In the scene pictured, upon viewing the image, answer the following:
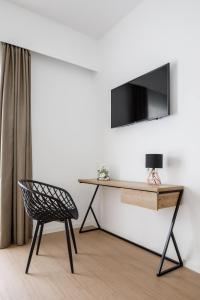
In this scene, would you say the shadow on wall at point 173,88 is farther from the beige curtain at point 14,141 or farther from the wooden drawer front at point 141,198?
the beige curtain at point 14,141

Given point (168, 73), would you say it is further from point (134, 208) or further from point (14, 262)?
point (14, 262)

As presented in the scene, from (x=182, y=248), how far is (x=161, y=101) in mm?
1446

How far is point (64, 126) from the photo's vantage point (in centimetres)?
321

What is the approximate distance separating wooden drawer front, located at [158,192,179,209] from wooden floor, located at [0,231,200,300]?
0.60 meters

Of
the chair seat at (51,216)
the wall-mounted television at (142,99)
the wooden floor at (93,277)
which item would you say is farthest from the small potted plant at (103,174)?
the chair seat at (51,216)

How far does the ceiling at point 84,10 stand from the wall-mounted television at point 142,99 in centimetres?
95

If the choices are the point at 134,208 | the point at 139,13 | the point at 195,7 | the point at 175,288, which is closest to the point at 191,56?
the point at 195,7

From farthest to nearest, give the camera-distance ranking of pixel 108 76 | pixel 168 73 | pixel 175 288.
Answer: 1. pixel 108 76
2. pixel 168 73
3. pixel 175 288

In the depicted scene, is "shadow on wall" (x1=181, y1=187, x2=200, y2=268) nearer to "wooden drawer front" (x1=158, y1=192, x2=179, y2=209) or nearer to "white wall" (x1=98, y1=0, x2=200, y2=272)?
"white wall" (x1=98, y1=0, x2=200, y2=272)

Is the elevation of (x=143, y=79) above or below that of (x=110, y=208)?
above

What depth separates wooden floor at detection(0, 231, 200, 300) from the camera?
1620 mm

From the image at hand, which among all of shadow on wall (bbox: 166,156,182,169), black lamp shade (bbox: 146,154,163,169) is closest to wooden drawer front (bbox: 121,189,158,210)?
black lamp shade (bbox: 146,154,163,169)

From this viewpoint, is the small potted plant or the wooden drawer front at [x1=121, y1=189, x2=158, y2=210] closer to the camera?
the wooden drawer front at [x1=121, y1=189, x2=158, y2=210]

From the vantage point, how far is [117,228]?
9.63ft
